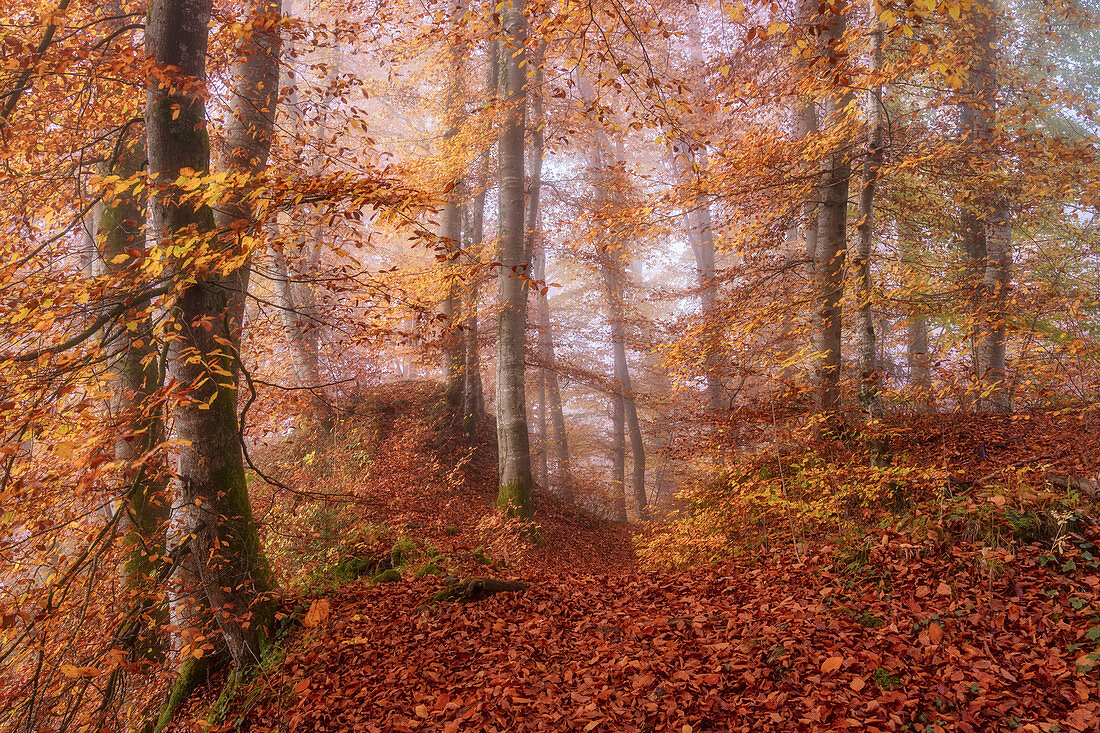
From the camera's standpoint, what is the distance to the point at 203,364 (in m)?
4.02

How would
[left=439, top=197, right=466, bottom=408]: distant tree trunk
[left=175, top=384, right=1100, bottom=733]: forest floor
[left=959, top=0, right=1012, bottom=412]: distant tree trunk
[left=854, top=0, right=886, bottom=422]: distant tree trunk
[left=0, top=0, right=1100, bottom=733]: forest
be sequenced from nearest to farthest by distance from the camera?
1. [left=175, top=384, right=1100, bottom=733]: forest floor
2. [left=0, top=0, right=1100, bottom=733]: forest
3. [left=854, top=0, right=886, bottom=422]: distant tree trunk
4. [left=959, top=0, right=1012, bottom=412]: distant tree trunk
5. [left=439, top=197, right=466, bottom=408]: distant tree trunk

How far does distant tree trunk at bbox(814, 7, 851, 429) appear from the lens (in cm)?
674

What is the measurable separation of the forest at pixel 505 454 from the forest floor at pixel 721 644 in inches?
1.1

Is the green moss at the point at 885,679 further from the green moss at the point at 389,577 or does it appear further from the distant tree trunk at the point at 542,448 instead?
the distant tree trunk at the point at 542,448

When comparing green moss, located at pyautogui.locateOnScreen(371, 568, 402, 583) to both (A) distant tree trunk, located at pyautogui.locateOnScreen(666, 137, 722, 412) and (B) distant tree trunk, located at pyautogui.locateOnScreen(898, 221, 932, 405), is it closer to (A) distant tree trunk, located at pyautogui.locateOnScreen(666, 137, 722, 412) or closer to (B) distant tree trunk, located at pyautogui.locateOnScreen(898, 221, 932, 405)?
(A) distant tree trunk, located at pyautogui.locateOnScreen(666, 137, 722, 412)

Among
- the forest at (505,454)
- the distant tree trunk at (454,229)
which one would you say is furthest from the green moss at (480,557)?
the distant tree trunk at (454,229)

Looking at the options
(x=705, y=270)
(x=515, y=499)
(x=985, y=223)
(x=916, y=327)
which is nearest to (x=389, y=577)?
(x=515, y=499)

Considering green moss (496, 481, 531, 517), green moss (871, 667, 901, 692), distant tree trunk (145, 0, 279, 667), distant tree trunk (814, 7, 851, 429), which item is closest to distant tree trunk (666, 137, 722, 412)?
distant tree trunk (814, 7, 851, 429)

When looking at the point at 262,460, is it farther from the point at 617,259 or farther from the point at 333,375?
the point at 617,259

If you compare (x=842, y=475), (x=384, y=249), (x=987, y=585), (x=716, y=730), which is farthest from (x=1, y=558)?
(x=384, y=249)

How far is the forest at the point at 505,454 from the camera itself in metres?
3.49

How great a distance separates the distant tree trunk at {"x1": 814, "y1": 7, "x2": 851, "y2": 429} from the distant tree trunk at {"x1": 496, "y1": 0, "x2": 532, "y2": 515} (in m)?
4.54

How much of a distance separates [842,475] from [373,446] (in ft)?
27.6

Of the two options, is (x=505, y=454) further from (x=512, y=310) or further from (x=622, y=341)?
(x=622, y=341)
